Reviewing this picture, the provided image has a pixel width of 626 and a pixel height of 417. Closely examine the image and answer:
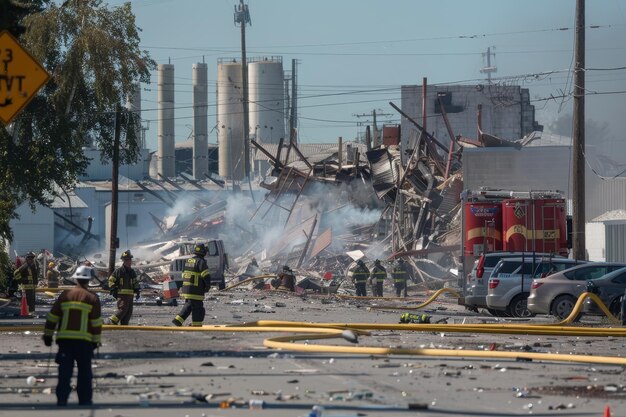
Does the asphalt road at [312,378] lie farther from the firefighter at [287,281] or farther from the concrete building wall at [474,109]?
the concrete building wall at [474,109]

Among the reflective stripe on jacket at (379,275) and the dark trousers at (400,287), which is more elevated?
the reflective stripe on jacket at (379,275)

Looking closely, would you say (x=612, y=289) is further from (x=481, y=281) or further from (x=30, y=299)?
(x=30, y=299)

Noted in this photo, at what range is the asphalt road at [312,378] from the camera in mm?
10523

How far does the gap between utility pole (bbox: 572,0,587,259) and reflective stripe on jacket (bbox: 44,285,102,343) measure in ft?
63.7

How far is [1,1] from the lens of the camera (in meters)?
17.0

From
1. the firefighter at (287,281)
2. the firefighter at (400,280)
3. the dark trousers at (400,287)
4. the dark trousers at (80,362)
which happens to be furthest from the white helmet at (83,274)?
the firefighter at (287,281)

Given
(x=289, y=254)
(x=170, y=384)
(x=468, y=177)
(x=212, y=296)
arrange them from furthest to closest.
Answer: (x=289, y=254)
(x=468, y=177)
(x=212, y=296)
(x=170, y=384)

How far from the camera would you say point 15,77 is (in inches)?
506

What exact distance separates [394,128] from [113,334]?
5126cm

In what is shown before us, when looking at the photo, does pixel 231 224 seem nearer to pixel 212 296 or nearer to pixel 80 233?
pixel 80 233

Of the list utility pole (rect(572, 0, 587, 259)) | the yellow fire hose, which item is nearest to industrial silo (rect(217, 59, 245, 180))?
utility pole (rect(572, 0, 587, 259))

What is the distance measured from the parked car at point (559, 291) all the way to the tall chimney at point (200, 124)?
226 feet

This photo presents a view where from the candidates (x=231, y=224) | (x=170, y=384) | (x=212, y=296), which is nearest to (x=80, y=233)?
(x=231, y=224)

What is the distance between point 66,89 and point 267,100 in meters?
64.9
